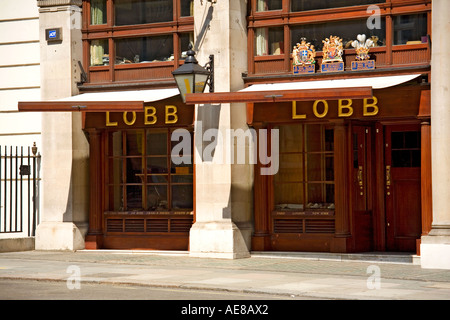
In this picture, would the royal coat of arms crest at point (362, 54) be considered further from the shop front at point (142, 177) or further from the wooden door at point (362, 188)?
the shop front at point (142, 177)

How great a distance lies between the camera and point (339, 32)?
1859 cm

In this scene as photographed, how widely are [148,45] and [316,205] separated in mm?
5405

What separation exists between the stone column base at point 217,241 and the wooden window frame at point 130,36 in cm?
340

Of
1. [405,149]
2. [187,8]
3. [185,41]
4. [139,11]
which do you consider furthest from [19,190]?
[405,149]

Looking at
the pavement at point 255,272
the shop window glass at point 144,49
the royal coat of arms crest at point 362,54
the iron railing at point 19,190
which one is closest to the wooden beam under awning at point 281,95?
the royal coat of arms crest at point 362,54

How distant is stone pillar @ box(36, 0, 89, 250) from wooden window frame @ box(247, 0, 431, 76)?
428 cm

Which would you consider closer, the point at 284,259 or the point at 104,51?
the point at 284,259

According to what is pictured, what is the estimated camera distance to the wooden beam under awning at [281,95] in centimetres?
1673

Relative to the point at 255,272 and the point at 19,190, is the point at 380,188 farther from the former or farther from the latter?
the point at 19,190

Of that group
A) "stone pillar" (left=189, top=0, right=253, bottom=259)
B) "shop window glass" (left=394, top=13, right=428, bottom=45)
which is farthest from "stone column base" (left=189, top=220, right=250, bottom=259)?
"shop window glass" (left=394, top=13, right=428, bottom=45)

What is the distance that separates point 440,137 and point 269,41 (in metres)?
4.60
